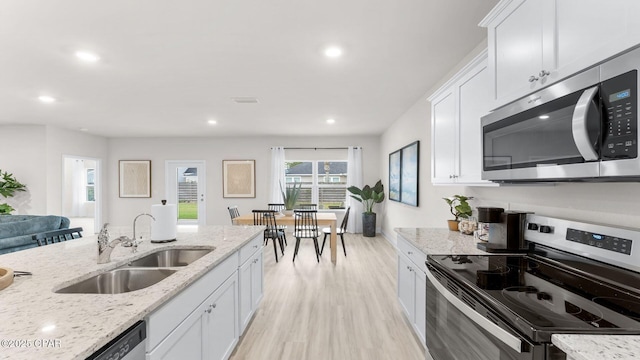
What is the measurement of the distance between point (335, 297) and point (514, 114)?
256 cm

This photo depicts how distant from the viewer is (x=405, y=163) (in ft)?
15.9

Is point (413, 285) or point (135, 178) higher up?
point (135, 178)

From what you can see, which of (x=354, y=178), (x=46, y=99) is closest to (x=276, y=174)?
(x=354, y=178)

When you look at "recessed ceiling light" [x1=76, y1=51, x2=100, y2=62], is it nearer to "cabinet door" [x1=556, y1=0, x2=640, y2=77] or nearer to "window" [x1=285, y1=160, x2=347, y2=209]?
"cabinet door" [x1=556, y1=0, x2=640, y2=77]

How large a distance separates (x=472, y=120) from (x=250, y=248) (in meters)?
2.01

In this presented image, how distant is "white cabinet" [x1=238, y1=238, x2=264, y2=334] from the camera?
2324 mm

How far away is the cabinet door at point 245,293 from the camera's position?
2.27 m

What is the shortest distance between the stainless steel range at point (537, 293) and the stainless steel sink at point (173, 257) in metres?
1.57

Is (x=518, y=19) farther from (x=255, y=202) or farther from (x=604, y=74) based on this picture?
(x=255, y=202)

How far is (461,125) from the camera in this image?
224cm

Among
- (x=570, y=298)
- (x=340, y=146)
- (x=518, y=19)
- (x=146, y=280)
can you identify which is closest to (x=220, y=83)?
(x=146, y=280)

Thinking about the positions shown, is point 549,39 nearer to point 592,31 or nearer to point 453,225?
point 592,31

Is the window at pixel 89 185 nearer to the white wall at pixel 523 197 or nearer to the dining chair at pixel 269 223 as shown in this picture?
the dining chair at pixel 269 223

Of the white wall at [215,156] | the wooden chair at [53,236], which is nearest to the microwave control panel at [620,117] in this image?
the wooden chair at [53,236]
